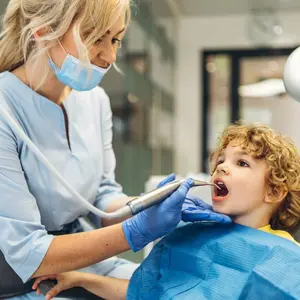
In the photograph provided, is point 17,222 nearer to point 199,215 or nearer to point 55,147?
point 55,147

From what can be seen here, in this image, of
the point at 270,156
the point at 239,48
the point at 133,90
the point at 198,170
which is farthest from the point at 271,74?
the point at 270,156

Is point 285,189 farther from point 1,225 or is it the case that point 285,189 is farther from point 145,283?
point 1,225

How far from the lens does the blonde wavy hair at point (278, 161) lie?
1268 mm

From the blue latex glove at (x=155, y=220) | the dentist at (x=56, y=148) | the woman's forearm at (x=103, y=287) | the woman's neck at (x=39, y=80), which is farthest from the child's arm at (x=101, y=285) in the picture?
the woman's neck at (x=39, y=80)

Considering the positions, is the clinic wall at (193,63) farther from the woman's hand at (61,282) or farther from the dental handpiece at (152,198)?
the dental handpiece at (152,198)

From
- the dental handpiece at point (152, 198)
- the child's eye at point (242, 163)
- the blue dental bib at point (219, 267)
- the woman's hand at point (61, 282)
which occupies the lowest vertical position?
the woman's hand at point (61, 282)

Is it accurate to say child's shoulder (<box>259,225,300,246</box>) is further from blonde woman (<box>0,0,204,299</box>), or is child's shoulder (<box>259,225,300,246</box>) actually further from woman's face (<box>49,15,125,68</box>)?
woman's face (<box>49,15,125,68</box>)

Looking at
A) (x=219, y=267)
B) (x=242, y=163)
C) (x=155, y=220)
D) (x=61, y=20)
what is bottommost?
(x=219, y=267)

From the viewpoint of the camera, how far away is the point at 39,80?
4.57 ft

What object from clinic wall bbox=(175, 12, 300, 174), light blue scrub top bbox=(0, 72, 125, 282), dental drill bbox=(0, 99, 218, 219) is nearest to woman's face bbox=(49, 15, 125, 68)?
light blue scrub top bbox=(0, 72, 125, 282)

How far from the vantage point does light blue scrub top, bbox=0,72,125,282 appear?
1.22m

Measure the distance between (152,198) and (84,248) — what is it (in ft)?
0.74

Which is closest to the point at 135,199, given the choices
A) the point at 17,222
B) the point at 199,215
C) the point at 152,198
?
the point at 152,198

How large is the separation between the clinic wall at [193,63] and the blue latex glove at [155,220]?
5.10 meters
